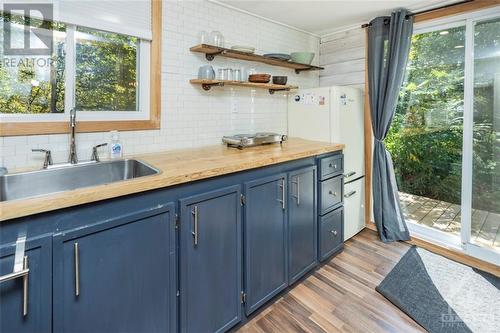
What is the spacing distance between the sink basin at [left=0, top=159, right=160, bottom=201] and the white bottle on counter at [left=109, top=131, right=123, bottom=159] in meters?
0.10

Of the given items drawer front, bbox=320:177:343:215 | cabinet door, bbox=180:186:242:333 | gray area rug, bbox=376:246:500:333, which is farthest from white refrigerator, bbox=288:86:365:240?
cabinet door, bbox=180:186:242:333

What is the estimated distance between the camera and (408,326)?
1721 mm

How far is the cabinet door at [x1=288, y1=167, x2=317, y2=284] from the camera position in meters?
2.02

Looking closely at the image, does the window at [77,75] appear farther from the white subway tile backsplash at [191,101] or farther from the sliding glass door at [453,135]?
the sliding glass door at [453,135]

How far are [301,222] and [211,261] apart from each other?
86 centimetres

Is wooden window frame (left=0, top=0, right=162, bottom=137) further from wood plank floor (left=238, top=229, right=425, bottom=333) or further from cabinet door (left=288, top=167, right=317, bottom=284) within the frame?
wood plank floor (left=238, top=229, right=425, bottom=333)

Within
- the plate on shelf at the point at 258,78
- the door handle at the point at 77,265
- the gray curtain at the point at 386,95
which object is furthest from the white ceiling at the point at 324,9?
the door handle at the point at 77,265

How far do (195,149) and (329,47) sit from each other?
2.19 meters

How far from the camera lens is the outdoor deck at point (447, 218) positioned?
240cm

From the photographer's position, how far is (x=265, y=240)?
1.82 meters

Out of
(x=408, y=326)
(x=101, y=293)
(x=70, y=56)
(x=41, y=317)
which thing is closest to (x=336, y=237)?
(x=408, y=326)

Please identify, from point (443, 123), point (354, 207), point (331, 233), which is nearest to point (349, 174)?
point (354, 207)

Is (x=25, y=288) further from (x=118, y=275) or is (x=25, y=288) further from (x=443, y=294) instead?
(x=443, y=294)

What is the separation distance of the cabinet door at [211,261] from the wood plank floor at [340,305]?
27 centimetres
